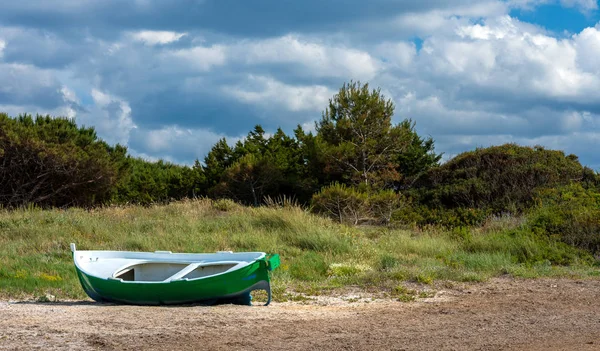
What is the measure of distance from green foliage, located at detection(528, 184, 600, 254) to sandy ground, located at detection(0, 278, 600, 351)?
21.2 ft

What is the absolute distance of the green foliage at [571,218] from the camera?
1853 centimetres

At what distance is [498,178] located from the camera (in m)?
26.4

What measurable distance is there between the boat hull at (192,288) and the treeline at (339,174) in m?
12.8

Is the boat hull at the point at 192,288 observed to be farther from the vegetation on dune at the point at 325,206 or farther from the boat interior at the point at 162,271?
the vegetation on dune at the point at 325,206

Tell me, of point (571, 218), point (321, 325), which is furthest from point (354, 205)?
point (321, 325)

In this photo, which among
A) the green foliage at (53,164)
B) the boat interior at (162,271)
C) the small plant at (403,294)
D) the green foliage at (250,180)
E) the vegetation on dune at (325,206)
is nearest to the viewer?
the boat interior at (162,271)

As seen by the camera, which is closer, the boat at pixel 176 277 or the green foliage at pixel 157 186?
the boat at pixel 176 277

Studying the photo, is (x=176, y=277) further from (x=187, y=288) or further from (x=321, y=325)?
(x=321, y=325)

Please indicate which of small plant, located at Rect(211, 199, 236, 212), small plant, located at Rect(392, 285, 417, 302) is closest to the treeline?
small plant, located at Rect(211, 199, 236, 212)

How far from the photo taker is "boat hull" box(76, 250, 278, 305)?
35.9ft

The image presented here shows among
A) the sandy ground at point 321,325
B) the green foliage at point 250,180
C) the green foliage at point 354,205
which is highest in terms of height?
the green foliage at point 250,180

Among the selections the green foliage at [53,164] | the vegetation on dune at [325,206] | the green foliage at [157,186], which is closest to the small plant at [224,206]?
the vegetation on dune at [325,206]

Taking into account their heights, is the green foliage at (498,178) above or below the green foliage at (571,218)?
above

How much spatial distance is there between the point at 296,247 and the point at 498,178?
11539 mm
